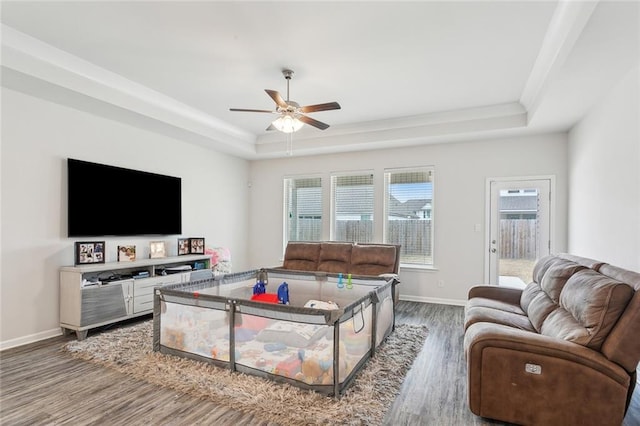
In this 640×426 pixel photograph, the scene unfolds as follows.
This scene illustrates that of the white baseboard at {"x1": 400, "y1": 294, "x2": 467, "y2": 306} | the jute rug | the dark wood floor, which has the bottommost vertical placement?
the white baseboard at {"x1": 400, "y1": 294, "x2": 467, "y2": 306}

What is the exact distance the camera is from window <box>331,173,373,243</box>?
584cm

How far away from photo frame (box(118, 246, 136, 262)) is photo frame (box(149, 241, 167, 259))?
0.90ft

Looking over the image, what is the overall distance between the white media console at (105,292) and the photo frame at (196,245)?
834mm

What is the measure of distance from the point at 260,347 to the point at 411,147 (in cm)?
414

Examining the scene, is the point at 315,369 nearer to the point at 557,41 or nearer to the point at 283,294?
the point at 283,294

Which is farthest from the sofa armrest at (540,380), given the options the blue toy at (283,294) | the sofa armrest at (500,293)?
the blue toy at (283,294)

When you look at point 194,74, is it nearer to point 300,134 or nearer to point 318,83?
point 318,83

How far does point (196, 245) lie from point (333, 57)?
142 inches

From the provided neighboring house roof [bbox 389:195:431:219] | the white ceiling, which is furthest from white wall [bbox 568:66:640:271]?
neighboring house roof [bbox 389:195:431:219]

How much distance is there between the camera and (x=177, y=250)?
5.09 meters

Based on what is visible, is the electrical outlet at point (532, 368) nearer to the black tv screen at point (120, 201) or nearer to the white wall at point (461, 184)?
the white wall at point (461, 184)

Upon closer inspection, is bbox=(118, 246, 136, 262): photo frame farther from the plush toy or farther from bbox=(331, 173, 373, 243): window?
bbox=(331, 173, 373, 243): window

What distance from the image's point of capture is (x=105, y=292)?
3.62m

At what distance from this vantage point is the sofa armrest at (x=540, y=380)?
181cm
